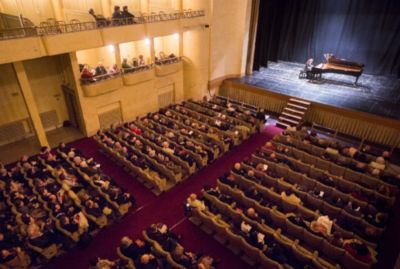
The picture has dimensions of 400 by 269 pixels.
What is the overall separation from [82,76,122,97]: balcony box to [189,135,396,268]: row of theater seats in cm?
675

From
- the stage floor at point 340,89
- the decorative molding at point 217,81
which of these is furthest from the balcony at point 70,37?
the stage floor at point 340,89

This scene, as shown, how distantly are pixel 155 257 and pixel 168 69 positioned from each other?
10161 mm

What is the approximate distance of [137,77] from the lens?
13.2 meters

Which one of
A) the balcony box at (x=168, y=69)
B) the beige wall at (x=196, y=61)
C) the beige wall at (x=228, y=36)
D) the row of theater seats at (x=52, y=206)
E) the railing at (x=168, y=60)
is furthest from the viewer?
the beige wall at (x=228, y=36)

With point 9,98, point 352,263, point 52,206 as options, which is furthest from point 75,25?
point 352,263

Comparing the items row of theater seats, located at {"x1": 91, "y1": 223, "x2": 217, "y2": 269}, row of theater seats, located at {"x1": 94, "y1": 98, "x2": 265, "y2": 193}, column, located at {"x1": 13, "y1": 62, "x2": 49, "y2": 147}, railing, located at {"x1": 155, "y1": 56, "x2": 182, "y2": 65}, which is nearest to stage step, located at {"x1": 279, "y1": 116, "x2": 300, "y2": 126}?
row of theater seats, located at {"x1": 94, "y1": 98, "x2": 265, "y2": 193}

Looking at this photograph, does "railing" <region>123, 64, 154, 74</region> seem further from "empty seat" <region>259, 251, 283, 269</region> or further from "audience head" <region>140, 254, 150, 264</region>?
"empty seat" <region>259, 251, 283, 269</region>

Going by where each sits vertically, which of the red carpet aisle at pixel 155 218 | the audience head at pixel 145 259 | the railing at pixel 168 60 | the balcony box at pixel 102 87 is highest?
the railing at pixel 168 60

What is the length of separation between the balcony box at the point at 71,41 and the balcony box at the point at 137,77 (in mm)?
1918

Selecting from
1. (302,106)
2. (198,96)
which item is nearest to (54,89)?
(198,96)

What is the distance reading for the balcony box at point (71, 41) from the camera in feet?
32.7

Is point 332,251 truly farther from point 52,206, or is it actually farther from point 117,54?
point 117,54

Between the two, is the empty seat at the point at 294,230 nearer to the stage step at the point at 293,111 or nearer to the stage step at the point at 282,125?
the stage step at the point at 282,125

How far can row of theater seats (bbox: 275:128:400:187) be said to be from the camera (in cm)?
856
